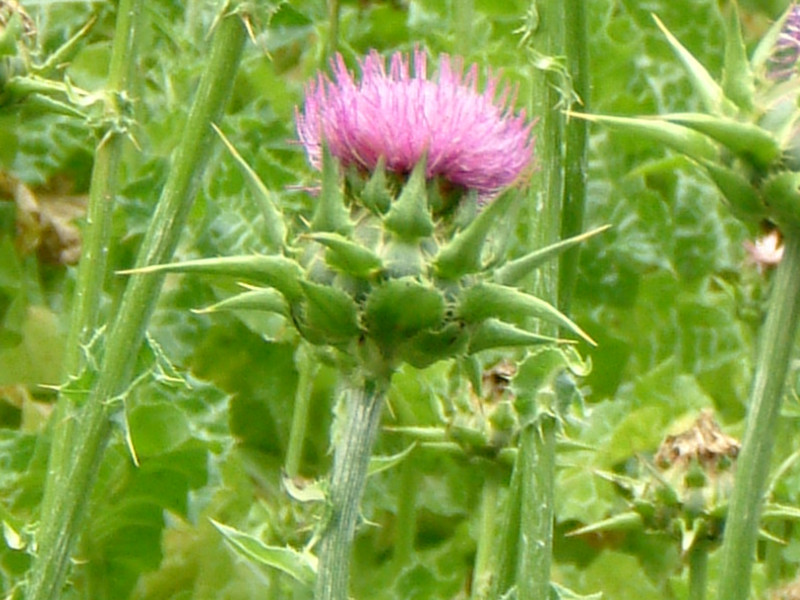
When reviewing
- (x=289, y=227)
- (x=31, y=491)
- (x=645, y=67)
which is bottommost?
(x=31, y=491)

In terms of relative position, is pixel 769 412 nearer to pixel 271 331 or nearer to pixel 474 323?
pixel 474 323

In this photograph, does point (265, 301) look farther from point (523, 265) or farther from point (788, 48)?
point (788, 48)

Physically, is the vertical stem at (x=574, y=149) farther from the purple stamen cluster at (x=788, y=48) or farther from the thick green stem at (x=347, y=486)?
the thick green stem at (x=347, y=486)

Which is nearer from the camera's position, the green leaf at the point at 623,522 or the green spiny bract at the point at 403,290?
the green spiny bract at the point at 403,290

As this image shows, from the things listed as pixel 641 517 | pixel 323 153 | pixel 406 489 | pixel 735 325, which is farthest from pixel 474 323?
pixel 735 325

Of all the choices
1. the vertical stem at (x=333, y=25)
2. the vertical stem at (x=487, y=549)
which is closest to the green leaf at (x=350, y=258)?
the vertical stem at (x=487, y=549)

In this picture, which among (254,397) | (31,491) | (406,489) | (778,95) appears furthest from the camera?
(254,397)

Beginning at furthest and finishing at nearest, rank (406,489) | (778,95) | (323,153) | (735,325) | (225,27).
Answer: (735,325), (406,489), (225,27), (778,95), (323,153)

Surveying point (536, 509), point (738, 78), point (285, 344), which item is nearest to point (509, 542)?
point (536, 509)
